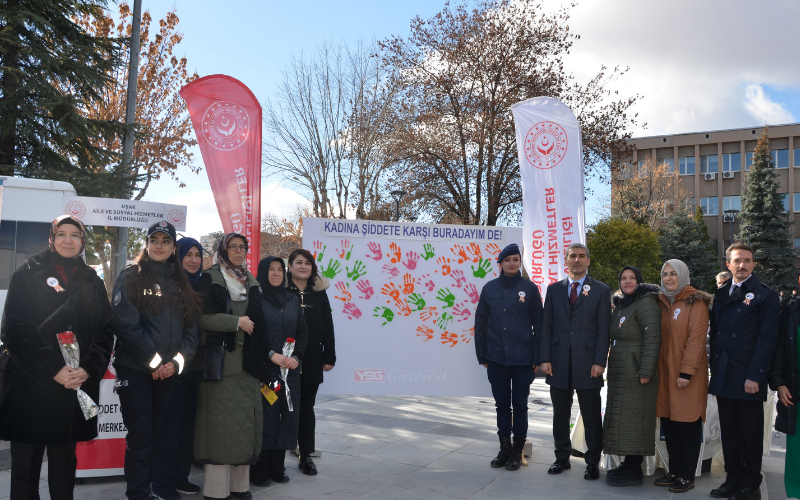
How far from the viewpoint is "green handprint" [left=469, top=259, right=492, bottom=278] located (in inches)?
248

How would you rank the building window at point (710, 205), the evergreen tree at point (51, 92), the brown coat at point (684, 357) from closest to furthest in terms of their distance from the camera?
1. the brown coat at point (684, 357)
2. the evergreen tree at point (51, 92)
3. the building window at point (710, 205)

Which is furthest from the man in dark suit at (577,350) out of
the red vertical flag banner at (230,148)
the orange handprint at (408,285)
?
the red vertical flag banner at (230,148)

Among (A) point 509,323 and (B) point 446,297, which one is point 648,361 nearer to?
(A) point 509,323

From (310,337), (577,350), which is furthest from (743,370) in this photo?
(310,337)

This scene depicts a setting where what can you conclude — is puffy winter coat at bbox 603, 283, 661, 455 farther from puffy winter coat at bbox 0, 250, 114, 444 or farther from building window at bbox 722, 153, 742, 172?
building window at bbox 722, 153, 742, 172

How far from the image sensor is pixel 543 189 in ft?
21.6

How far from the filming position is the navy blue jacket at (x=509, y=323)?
5273mm

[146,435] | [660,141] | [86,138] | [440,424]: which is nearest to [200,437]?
[146,435]

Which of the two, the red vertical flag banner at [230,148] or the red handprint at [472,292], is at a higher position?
the red vertical flag banner at [230,148]

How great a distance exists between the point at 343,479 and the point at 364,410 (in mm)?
3102

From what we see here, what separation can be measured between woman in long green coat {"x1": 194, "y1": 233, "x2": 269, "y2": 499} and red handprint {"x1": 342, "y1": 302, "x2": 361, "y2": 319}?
1769 mm

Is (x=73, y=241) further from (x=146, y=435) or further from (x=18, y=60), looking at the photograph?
(x=18, y=60)

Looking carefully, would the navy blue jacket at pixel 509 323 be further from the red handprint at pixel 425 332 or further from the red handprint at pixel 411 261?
the red handprint at pixel 411 261

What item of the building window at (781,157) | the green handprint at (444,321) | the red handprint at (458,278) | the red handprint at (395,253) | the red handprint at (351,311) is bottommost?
the green handprint at (444,321)
